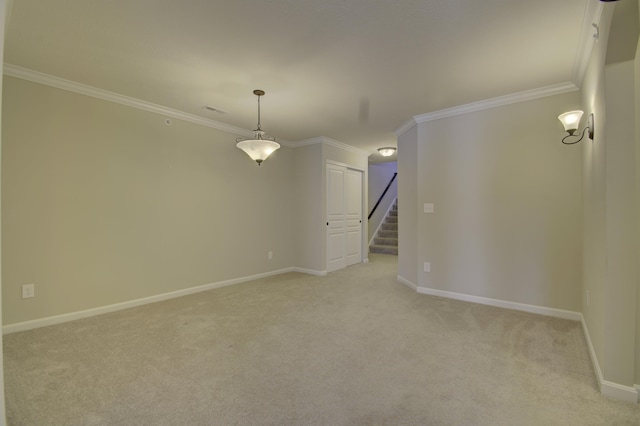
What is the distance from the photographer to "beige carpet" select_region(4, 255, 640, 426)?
6.31 feet

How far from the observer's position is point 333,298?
4.24 metres

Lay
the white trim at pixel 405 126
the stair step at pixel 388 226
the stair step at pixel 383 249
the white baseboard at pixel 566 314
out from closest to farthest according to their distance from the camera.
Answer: the white baseboard at pixel 566 314 < the white trim at pixel 405 126 < the stair step at pixel 383 249 < the stair step at pixel 388 226

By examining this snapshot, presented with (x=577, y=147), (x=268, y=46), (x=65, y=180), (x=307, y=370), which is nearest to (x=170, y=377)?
(x=307, y=370)

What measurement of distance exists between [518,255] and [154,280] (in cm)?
443

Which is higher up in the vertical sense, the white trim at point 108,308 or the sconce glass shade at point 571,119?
the sconce glass shade at point 571,119

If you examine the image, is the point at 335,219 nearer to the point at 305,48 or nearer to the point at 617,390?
the point at 305,48

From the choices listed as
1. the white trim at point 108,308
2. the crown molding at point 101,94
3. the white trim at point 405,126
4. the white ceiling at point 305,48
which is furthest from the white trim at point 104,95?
the white trim at point 405,126

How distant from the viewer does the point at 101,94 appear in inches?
141

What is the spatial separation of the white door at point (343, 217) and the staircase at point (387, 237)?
1639 millimetres

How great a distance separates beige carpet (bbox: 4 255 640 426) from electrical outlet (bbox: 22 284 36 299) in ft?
1.23

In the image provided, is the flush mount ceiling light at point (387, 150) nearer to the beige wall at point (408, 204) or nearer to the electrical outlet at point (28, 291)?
the beige wall at point (408, 204)

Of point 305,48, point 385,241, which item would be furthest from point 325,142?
point 385,241

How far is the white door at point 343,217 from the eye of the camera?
234 inches

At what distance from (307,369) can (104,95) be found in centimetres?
363
